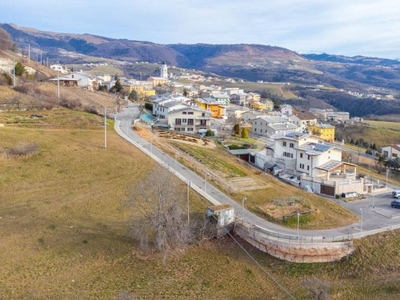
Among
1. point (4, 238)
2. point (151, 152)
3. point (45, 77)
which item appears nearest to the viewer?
point (4, 238)

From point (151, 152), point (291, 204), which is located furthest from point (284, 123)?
point (291, 204)

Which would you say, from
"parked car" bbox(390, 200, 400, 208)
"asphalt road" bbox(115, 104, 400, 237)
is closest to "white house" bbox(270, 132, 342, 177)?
"asphalt road" bbox(115, 104, 400, 237)

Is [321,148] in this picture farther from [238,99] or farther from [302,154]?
[238,99]

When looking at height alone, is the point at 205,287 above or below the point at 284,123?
below

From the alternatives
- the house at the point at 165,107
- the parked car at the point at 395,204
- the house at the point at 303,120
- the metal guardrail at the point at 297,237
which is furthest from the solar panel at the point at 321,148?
the house at the point at 303,120

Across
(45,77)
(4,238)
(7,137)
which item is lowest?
(4,238)

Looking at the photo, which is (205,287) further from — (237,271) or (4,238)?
(4,238)

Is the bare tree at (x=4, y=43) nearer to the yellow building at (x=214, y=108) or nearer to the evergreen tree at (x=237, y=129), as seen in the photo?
the yellow building at (x=214, y=108)

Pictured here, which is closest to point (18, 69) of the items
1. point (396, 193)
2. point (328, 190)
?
point (328, 190)
